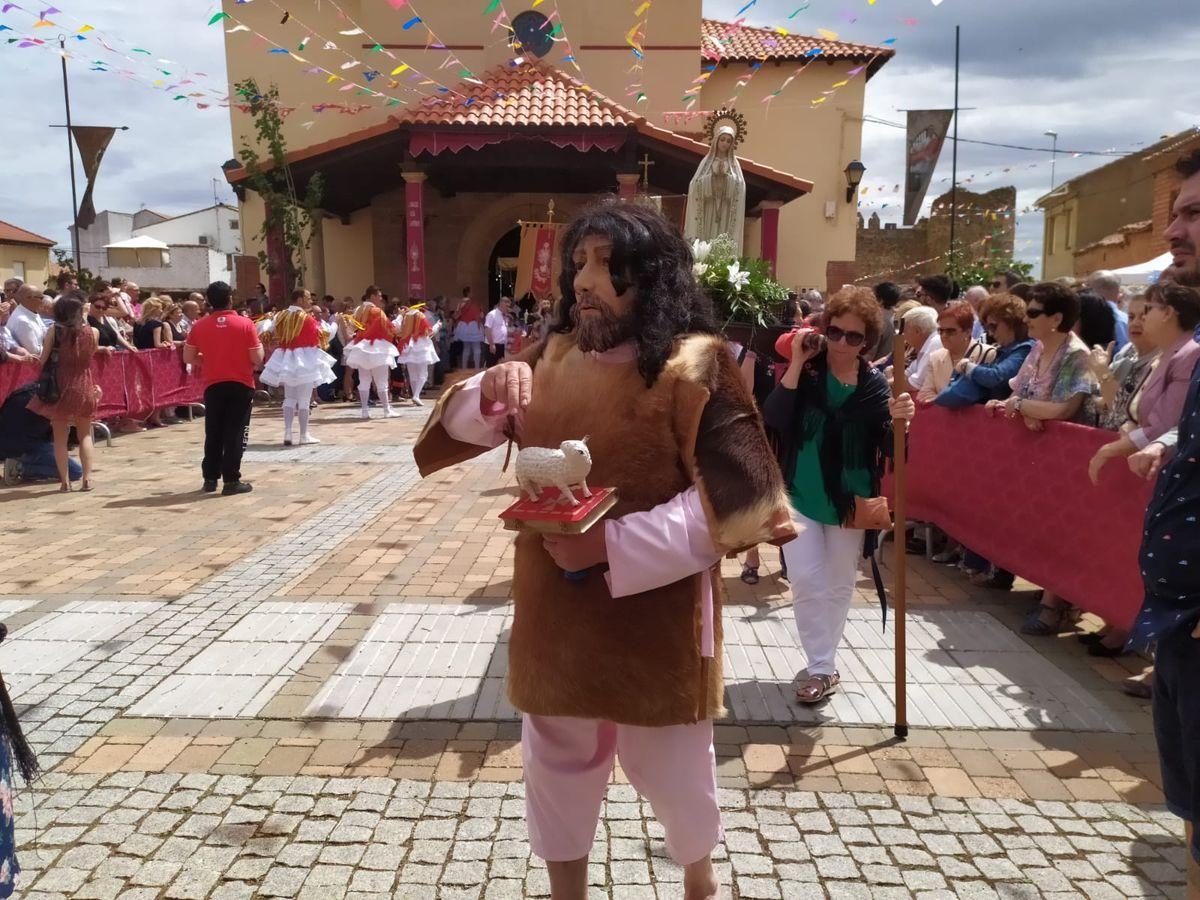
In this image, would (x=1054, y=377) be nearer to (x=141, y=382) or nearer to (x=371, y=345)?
(x=371, y=345)

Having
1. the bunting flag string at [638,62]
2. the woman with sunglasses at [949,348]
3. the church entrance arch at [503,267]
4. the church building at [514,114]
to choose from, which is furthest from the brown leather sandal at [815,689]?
the church entrance arch at [503,267]

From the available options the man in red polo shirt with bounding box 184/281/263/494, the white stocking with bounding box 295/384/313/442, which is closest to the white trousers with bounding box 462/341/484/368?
the white stocking with bounding box 295/384/313/442

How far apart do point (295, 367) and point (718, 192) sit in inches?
226

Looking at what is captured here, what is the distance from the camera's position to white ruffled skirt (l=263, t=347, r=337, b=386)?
33.9ft

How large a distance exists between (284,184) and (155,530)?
1199 centimetres

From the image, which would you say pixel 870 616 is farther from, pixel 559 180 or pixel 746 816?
pixel 559 180

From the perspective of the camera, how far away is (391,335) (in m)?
13.4

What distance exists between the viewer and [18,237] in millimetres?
42812

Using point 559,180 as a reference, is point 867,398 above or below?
below

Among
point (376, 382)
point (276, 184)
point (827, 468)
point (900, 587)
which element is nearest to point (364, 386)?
point (376, 382)

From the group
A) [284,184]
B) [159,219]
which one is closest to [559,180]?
[284,184]

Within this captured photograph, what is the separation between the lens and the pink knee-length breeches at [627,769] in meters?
2.06

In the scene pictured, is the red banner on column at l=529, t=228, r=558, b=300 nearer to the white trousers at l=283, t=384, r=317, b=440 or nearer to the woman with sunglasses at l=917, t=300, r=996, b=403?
the white trousers at l=283, t=384, r=317, b=440

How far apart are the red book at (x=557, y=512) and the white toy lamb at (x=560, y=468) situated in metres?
0.02
